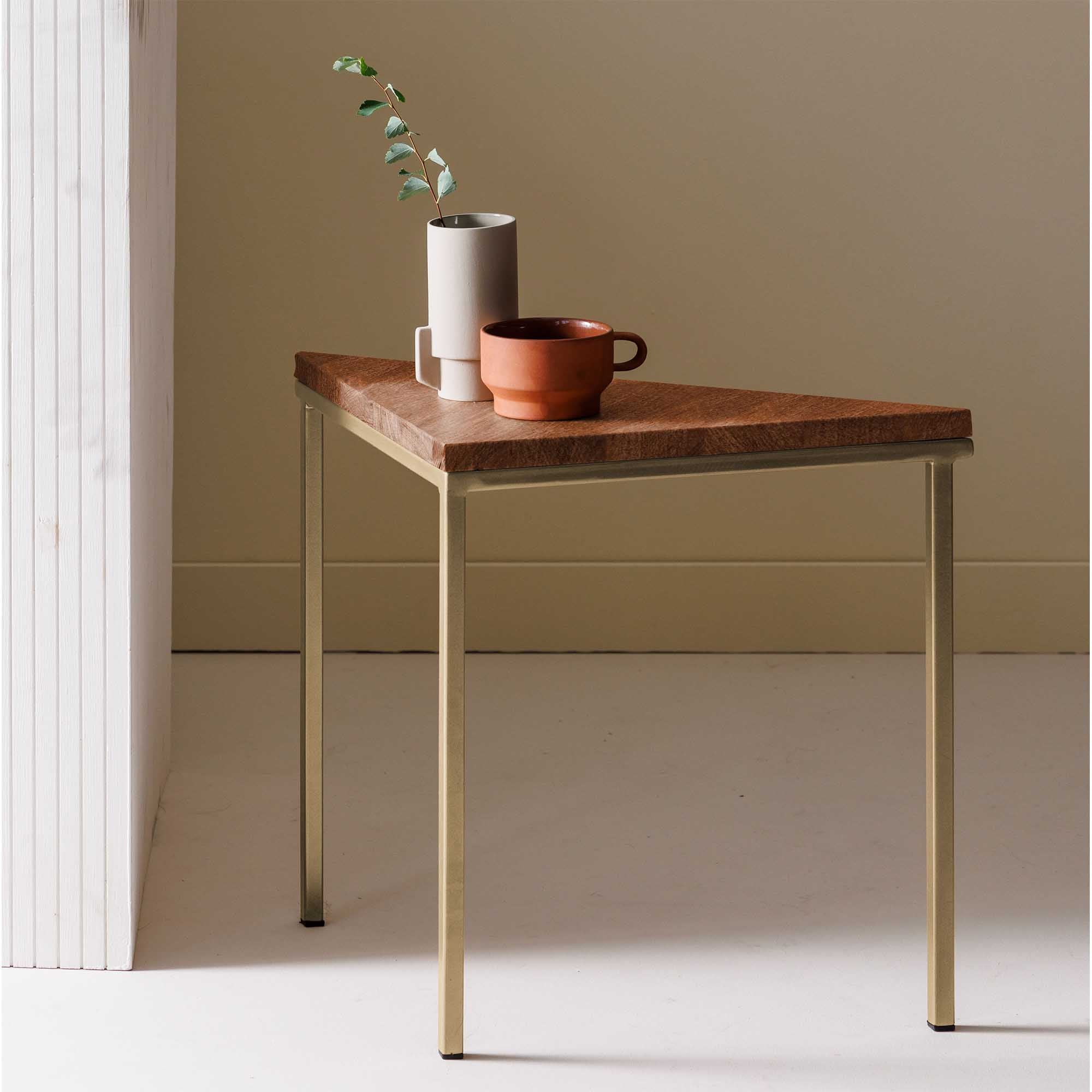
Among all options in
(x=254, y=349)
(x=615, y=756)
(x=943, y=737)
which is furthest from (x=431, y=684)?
(x=943, y=737)

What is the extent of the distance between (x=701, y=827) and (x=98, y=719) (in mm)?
860

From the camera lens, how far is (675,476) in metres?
1.42

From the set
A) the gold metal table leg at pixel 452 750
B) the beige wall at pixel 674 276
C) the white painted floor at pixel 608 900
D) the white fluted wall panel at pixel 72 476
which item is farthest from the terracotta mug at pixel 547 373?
the beige wall at pixel 674 276

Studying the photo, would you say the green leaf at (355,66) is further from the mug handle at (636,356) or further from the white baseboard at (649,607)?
the white baseboard at (649,607)

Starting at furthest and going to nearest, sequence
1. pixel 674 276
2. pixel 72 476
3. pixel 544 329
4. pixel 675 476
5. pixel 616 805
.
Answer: pixel 674 276 → pixel 616 805 → pixel 72 476 → pixel 544 329 → pixel 675 476

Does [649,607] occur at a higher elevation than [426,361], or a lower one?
lower

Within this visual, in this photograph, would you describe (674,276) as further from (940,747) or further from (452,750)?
(452,750)

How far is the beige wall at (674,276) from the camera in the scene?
2.83 metres

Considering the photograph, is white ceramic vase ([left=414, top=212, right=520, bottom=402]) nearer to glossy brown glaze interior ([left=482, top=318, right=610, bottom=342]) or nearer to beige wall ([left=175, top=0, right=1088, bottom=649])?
glossy brown glaze interior ([left=482, top=318, right=610, bottom=342])

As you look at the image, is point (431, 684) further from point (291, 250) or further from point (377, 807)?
point (291, 250)

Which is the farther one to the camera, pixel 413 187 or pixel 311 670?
pixel 311 670

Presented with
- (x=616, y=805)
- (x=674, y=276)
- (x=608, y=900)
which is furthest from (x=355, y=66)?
(x=674, y=276)

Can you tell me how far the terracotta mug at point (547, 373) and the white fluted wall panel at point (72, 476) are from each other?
442 mm

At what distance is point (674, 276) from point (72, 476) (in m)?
1.52
